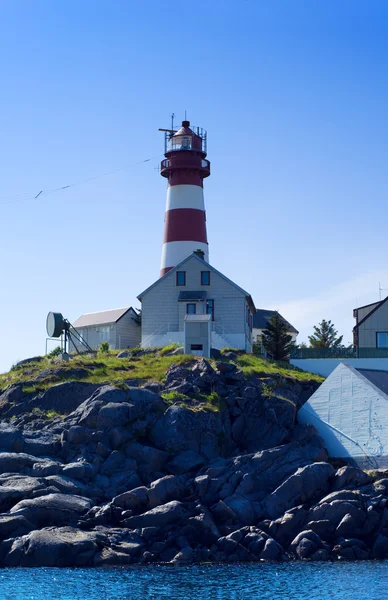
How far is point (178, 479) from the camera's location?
125ft

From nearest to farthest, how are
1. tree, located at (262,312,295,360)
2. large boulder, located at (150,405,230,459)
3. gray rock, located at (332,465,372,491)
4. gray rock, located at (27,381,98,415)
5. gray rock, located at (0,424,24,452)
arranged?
gray rock, located at (332,465,372,491) < gray rock, located at (0,424,24,452) < large boulder, located at (150,405,230,459) < gray rock, located at (27,381,98,415) < tree, located at (262,312,295,360)

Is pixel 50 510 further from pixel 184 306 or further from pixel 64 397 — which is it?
pixel 184 306

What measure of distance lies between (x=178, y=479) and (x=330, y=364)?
1900cm

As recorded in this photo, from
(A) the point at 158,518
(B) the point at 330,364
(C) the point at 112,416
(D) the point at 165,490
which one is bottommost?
(A) the point at 158,518

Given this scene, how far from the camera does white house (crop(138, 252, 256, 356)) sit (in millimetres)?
58656

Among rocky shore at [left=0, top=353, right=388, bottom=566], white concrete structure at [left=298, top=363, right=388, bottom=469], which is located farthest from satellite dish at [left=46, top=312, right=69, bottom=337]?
white concrete structure at [left=298, top=363, right=388, bottom=469]

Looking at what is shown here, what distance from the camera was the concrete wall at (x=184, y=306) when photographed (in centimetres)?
5888

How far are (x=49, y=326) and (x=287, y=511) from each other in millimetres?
26218

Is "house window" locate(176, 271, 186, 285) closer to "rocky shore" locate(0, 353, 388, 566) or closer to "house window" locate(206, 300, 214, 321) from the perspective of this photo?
"house window" locate(206, 300, 214, 321)

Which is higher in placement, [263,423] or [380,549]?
[263,423]

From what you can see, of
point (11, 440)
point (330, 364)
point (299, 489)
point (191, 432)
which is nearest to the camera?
point (299, 489)

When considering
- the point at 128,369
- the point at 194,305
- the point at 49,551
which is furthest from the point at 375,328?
the point at 49,551

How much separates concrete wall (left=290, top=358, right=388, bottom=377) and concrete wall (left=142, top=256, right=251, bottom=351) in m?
5.07

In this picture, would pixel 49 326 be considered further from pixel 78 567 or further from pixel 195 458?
pixel 78 567
